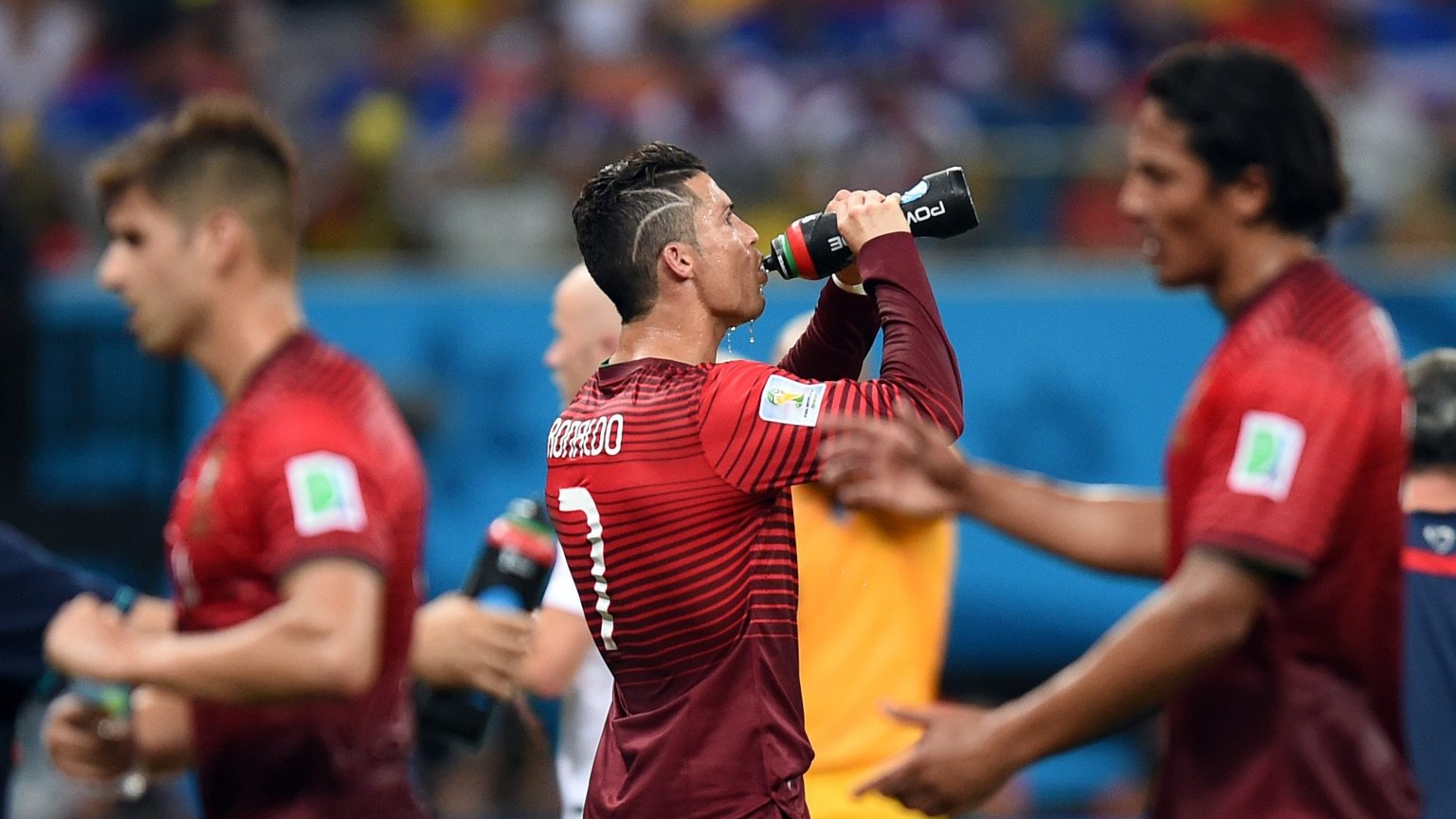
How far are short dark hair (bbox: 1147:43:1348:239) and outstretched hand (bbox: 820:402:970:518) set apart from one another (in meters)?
0.67

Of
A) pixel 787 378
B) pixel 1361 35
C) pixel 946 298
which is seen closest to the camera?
pixel 787 378

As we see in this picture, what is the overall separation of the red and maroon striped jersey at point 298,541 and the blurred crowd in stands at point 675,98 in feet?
19.4

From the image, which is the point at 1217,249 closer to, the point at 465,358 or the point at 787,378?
the point at 787,378

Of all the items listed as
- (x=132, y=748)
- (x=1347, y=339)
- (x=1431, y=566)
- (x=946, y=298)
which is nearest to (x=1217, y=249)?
(x=1347, y=339)

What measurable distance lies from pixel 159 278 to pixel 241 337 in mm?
214

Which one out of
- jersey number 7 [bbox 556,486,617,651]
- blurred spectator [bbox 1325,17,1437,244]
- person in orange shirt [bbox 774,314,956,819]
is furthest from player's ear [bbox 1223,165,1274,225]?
blurred spectator [bbox 1325,17,1437,244]

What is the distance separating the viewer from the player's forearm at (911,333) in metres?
3.69

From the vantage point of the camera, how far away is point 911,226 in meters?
3.94

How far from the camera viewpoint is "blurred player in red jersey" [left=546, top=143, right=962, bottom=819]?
12.1 ft

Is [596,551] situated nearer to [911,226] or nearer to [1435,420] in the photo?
[911,226]

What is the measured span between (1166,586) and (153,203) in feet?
7.43

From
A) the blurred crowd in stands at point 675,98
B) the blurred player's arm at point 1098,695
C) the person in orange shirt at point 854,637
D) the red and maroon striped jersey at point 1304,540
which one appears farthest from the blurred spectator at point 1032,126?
the blurred player's arm at point 1098,695

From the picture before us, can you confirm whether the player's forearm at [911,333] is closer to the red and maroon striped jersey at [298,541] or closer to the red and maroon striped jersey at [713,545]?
the red and maroon striped jersey at [713,545]

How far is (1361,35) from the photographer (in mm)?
11023
